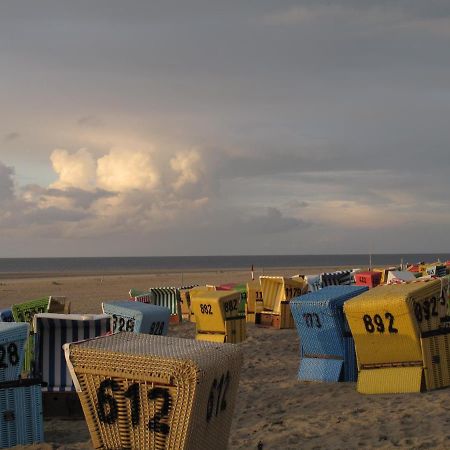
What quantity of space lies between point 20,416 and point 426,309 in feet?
20.5

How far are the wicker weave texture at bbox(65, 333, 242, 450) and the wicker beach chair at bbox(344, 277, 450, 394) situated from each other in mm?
3971

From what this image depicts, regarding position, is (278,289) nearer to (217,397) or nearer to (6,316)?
(6,316)

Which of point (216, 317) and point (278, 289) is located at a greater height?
point (278, 289)

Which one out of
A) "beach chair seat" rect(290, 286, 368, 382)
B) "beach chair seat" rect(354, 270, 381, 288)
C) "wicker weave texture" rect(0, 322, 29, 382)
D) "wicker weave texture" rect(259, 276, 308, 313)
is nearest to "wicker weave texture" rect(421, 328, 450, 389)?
"beach chair seat" rect(290, 286, 368, 382)

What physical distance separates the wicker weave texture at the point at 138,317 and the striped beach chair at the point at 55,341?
5.08ft

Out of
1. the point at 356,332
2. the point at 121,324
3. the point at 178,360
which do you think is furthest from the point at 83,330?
the point at 178,360

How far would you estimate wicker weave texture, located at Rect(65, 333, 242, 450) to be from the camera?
241 inches

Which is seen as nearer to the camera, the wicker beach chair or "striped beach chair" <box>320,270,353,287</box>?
the wicker beach chair

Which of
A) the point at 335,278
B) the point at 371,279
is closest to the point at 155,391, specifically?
the point at 335,278

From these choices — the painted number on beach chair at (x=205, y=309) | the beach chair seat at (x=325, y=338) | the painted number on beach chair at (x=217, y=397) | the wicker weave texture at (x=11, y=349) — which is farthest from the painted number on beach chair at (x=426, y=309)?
the painted number on beach chair at (x=205, y=309)

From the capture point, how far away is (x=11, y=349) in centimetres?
899

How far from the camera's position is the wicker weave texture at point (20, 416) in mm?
8703

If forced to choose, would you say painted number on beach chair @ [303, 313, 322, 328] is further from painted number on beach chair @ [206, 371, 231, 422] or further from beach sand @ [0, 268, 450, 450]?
painted number on beach chair @ [206, 371, 231, 422]

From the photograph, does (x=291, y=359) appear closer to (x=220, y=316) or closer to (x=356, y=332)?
(x=220, y=316)
